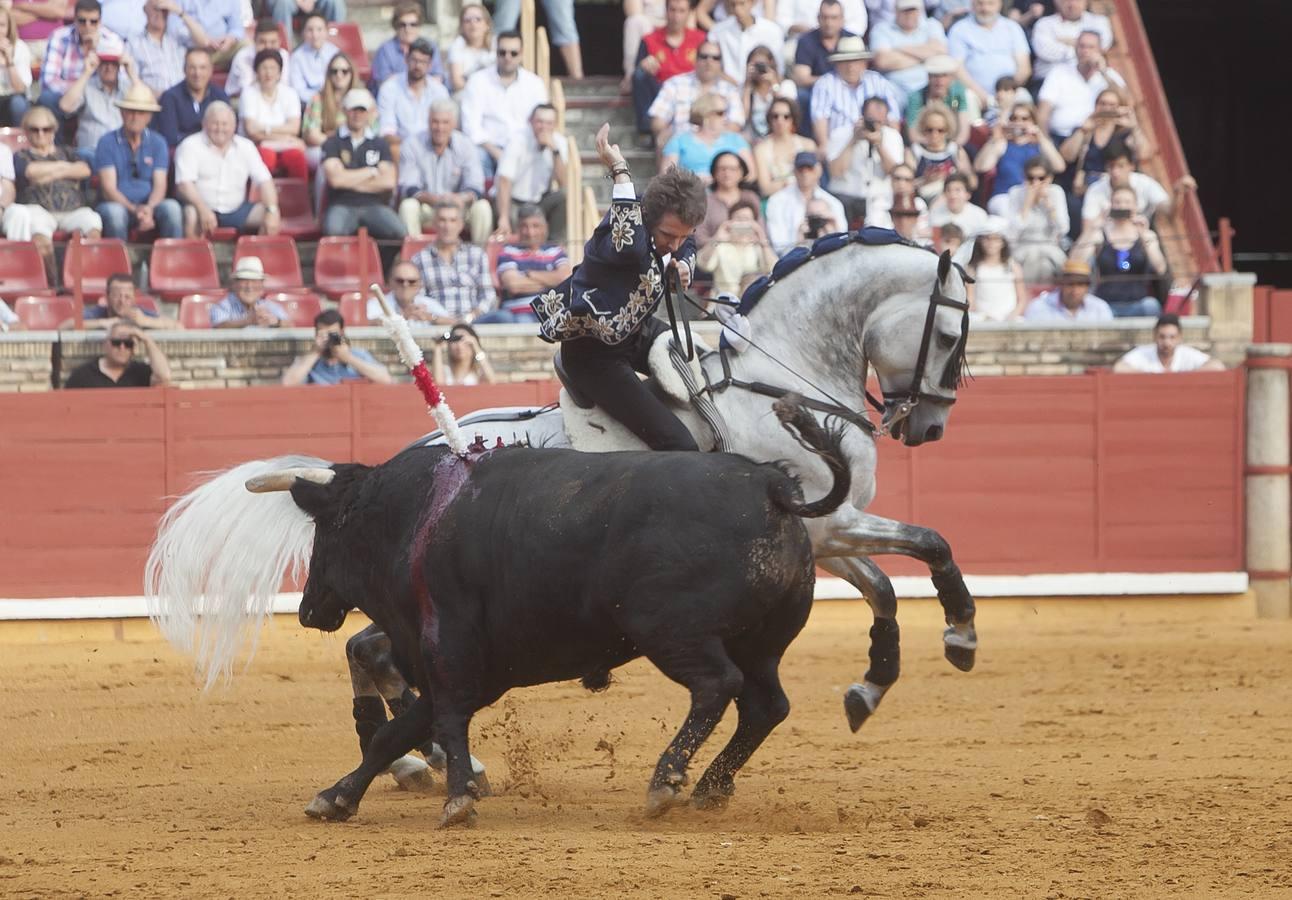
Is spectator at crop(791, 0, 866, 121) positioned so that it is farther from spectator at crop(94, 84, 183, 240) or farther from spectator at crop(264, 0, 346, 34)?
spectator at crop(94, 84, 183, 240)

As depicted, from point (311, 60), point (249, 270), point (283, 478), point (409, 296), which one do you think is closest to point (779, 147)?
point (409, 296)

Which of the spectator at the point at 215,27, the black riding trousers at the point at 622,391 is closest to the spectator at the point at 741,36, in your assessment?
the spectator at the point at 215,27

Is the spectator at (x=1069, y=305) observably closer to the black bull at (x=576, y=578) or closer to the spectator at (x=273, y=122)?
the spectator at (x=273, y=122)

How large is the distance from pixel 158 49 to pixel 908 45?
563 centimetres

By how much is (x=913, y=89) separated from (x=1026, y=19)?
1411 mm

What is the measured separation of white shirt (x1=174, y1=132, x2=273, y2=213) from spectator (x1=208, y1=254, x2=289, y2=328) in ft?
2.80

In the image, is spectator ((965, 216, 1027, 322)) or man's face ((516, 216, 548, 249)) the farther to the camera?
spectator ((965, 216, 1027, 322))

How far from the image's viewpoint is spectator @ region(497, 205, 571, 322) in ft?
42.5

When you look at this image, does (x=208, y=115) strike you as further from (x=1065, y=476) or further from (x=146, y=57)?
(x=1065, y=476)

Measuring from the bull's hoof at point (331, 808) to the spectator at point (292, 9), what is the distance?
1014 cm

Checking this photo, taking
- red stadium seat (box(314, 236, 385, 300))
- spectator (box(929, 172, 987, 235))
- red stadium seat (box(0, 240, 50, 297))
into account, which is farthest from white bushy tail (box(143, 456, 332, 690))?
spectator (box(929, 172, 987, 235))

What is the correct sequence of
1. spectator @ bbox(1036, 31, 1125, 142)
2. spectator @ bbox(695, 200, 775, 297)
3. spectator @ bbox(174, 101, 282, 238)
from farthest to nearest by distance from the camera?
1. spectator @ bbox(1036, 31, 1125, 142)
2. spectator @ bbox(174, 101, 282, 238)
3. spectator @ bbox(695, 200, 775, 297)

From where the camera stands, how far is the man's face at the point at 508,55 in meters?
14.3

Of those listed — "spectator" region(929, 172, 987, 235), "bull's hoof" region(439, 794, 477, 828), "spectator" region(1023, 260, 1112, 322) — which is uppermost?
"spectator" region(929, 172, 987, 235)
